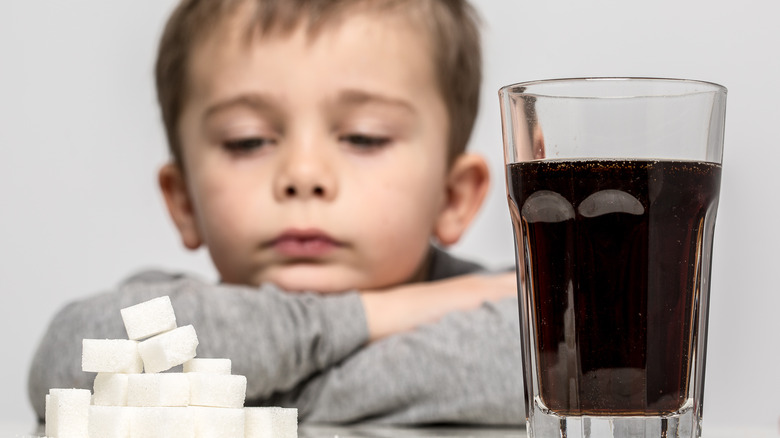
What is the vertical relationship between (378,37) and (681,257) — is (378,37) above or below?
above

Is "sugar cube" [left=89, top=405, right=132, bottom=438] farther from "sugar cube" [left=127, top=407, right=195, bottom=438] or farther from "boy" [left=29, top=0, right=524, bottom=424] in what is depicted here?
"boy" [left=29, top=0, right=524, bottom=424]

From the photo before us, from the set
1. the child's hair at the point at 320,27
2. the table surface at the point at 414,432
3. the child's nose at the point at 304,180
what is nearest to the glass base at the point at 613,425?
the table surface at the point at 414,432

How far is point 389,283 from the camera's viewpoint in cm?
175

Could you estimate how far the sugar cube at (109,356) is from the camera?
2.78 ft

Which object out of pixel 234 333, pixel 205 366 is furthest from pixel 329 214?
pixel 205 366

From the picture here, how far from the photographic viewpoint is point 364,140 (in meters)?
1.65

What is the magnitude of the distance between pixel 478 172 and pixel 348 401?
712 mm

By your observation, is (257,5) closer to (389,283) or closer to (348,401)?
(389,283)

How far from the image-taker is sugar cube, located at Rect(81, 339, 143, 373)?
0.85m

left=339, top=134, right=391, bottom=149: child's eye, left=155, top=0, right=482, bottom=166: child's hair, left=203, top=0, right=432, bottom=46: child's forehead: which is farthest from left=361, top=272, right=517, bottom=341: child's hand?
left=203, top=0, right=432, bottom=46: child's forehead

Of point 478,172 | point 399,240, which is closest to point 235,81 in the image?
point 399,240

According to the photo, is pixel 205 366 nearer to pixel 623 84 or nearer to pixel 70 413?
pixel 70 413

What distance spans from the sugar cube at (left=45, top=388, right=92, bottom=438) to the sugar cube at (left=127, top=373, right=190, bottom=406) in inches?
2.5

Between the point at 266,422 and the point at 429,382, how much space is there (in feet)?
1.69
